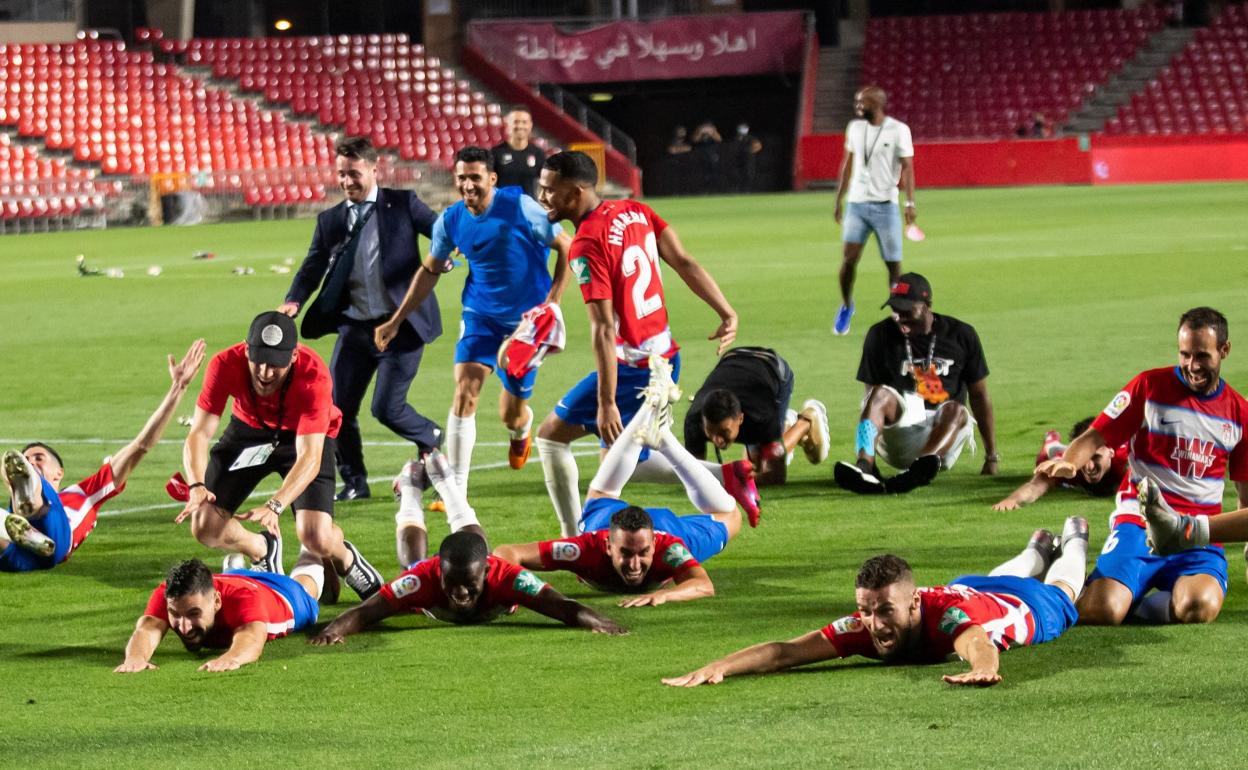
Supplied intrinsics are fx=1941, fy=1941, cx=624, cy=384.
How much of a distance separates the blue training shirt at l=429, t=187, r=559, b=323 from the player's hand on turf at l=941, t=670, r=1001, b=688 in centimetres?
465

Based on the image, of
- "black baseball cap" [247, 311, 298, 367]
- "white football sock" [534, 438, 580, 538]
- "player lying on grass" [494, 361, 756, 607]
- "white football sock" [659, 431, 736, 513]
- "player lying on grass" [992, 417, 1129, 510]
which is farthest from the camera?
"player lying on grass" [992, 417, 1129, 510]

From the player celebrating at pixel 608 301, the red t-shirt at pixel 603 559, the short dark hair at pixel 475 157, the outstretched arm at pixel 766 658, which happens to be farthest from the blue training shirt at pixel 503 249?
the outstretched arm at pixel 766 658

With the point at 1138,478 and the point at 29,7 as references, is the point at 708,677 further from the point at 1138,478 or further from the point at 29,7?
the point at 29,7

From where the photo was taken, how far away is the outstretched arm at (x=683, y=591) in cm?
800

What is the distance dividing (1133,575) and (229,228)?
34166mm

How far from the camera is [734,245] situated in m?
30.4

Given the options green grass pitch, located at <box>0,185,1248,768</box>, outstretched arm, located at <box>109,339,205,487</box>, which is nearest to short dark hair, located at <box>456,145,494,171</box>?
green grass pitch, located at <box>0,185,1248,768</box>

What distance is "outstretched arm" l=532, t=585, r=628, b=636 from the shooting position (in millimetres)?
7500

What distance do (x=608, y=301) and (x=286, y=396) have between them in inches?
58.5

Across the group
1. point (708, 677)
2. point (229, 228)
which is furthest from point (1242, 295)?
point (229, 228)

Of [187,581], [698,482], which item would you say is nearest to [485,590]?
[187,581]

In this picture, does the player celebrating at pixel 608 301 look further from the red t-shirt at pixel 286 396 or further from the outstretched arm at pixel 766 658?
the outstretched arm at pixel 766 658

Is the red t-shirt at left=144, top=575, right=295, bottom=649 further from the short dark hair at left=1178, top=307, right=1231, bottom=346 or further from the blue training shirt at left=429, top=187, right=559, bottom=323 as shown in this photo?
the short dark hair at left=1178, top=307, right=1231, bottom=346

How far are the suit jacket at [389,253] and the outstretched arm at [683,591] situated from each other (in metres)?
3.17
